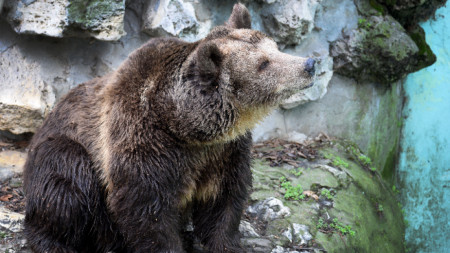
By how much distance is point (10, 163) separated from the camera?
6836mm

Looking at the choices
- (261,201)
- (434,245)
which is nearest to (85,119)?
(261,201)

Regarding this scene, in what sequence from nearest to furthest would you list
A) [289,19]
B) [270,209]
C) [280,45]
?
[270,209], [289,19], [280,45]

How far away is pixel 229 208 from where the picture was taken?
5086mm

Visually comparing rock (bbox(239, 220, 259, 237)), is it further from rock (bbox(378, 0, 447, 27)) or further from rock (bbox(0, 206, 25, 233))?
rock (bbox(378, 0, 447, 27))

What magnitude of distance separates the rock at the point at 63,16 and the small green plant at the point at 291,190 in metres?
3.07

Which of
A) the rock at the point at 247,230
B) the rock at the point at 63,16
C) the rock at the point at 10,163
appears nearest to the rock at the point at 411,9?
the rock at the point at 63,16

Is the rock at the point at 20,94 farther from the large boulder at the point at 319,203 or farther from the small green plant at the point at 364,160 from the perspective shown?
the small green plant at the point at 364,160

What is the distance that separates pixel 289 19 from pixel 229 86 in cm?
358

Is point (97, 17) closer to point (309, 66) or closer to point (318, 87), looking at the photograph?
point (309, 66)

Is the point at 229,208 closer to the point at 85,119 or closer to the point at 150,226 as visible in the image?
the point at 150,226

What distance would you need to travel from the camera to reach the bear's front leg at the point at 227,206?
4.93m

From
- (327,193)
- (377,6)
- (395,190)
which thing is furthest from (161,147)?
(395,190)

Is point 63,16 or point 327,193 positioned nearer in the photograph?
point 63,16

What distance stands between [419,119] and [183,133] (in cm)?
622
